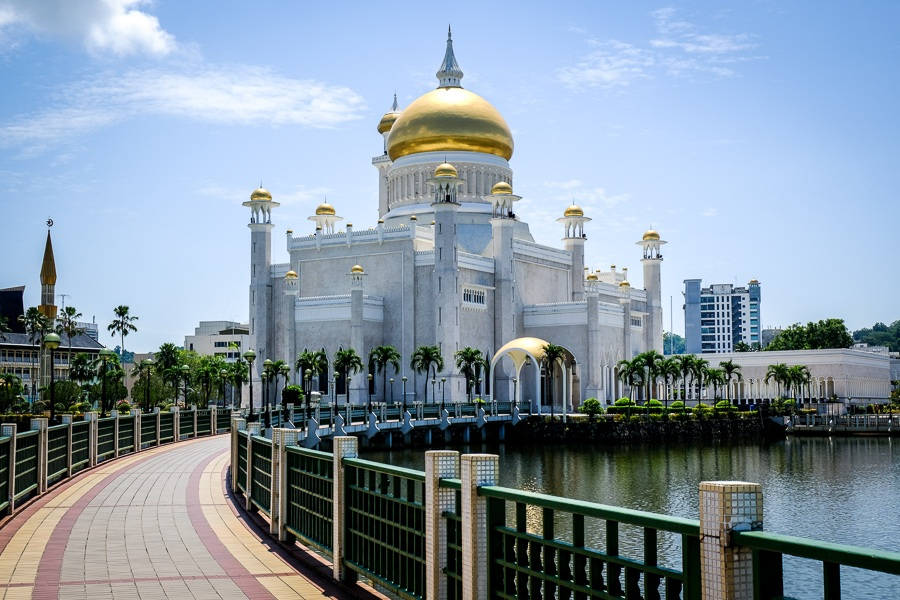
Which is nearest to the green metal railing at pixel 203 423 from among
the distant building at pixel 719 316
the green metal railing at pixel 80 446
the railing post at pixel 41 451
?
the green metal railing at pixel 80 446

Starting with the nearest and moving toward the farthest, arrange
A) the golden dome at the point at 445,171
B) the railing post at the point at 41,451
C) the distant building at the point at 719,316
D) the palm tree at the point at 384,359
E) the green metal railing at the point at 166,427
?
the railing post at the point at 41,451 < the green metal railing at the point at 166,427 < the palm tree at the point at 384,359 < the golden dome at the point at 445,171 < the distant building at the point at 719,316

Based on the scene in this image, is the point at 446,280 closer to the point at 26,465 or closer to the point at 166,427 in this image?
the point at 166,427

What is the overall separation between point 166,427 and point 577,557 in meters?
25.7

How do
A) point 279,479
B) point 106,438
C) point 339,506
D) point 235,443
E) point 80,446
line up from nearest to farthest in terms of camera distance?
point 339,506 < point 279,479 < point 235,443 < point 80,446 < point 106,438

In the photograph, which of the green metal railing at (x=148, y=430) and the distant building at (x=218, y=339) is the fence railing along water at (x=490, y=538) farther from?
the distant building at (x=218, y=339)

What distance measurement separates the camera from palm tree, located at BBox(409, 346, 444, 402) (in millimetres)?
49438

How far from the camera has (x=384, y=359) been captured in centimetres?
5006

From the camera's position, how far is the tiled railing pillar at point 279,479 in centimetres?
1157

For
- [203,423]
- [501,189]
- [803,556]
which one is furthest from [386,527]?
[501,189]

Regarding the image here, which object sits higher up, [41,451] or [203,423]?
[41,451]

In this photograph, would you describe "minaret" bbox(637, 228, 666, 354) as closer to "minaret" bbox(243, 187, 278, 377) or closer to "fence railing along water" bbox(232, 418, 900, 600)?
"minaret" bbox(243, 187, 278, 377)

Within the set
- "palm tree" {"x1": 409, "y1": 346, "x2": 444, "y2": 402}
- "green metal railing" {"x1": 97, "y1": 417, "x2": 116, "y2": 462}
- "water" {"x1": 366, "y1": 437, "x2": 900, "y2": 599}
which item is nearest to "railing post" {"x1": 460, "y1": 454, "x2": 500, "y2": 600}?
"water" {"x1": 366, "y1": 437, "x2": 900, "y2": 599}

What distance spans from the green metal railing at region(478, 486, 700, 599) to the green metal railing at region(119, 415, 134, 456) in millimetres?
19436

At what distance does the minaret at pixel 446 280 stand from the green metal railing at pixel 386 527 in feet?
136
